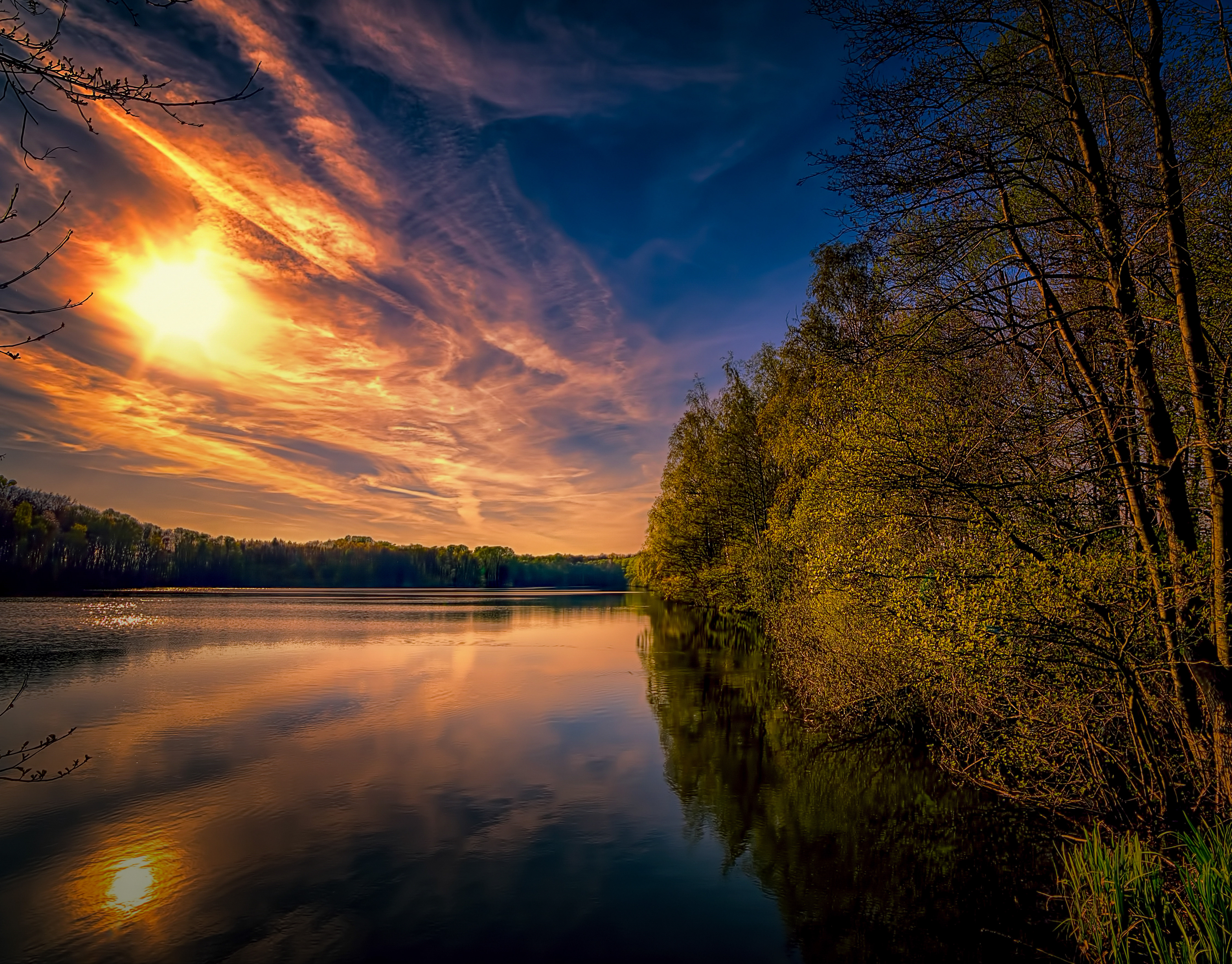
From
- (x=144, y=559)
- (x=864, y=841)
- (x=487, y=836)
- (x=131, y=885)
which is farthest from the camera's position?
(x=144, y=559)

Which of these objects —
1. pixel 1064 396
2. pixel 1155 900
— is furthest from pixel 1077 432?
pixel 1155 900

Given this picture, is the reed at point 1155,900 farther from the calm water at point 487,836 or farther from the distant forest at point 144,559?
the distant forest at point 144,559

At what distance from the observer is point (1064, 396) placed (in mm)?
9109

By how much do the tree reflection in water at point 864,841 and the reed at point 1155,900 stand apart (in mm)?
1065

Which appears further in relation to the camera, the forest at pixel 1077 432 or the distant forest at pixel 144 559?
the distant forest at pixel 144 559

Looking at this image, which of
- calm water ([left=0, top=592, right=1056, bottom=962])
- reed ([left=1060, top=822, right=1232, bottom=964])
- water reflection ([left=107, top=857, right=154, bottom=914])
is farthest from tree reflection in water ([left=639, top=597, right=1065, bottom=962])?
water reflection ([left=107, top=857, right=154, bottom=914])

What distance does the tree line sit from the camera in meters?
7.03

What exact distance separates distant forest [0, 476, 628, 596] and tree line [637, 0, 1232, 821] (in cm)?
9665

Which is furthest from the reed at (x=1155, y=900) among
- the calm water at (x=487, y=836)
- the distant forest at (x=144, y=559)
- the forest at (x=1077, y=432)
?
the distant forest at (x=144, y=559)

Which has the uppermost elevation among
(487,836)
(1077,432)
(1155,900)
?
(1077,432)

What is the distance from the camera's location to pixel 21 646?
31797mm

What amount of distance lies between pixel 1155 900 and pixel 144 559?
177 meters

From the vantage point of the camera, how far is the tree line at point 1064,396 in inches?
277

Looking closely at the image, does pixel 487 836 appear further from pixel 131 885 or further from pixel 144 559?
pixel 144 559
